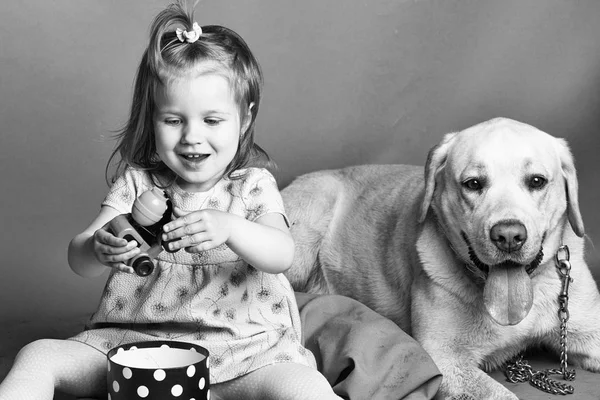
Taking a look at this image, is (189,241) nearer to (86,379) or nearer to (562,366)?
(86,379)

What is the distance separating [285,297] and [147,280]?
417 mm

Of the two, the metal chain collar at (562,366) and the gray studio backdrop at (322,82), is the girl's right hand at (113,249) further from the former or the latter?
the gray studio backdrop at (322,82)

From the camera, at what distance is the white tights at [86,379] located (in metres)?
2.47

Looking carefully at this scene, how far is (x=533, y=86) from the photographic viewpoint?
4441mm

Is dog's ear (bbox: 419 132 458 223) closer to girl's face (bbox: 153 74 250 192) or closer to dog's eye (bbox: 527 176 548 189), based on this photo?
dog's eye (bbox: 527 176 548 189)

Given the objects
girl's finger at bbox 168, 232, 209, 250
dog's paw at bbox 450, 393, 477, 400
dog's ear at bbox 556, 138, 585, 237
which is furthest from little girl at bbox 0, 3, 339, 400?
dog's ear at bbox 556, 138, 585, 237

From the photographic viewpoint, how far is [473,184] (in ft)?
9.68

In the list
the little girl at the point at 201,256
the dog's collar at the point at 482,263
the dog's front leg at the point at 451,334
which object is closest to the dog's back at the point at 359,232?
the dog's front leg at the point at 451,334

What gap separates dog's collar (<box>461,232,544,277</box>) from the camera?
296 centimetres

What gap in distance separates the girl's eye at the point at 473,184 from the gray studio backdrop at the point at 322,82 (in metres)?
1.39

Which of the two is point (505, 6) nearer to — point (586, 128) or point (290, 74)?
point (586, 128)

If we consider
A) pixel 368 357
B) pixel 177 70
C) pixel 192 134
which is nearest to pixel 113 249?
pixel 192 134

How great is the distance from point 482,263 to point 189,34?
45.6 inches

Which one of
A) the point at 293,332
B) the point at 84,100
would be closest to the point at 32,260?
the point at 84,100
